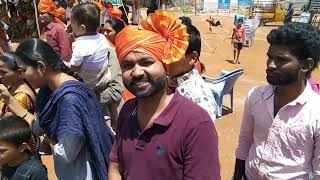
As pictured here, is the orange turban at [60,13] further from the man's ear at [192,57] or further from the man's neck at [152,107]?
the man's neck at [152,107]

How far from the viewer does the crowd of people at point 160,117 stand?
168cm

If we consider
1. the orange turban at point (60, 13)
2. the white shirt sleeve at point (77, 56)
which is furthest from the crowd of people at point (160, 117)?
the orange turban at point (60, 13)

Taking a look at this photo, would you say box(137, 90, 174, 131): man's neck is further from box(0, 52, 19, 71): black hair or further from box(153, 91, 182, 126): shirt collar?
box(0, 52, 19, 71): black hair

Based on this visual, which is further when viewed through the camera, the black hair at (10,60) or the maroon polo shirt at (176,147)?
the black hair at (10,60)

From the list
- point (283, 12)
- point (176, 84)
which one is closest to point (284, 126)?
point (176, 84)

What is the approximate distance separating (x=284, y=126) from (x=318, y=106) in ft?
0.66

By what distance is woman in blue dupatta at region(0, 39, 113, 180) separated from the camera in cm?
220

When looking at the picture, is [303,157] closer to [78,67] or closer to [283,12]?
[78,67]

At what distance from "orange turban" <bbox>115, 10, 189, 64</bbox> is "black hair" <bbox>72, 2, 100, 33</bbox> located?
1.84 meters

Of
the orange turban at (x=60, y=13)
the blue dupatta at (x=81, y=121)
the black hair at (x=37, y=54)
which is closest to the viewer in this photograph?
the blue dupatta at (x=81, y=121)

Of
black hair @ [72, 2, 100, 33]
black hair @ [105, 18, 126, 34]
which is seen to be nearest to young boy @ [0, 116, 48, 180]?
black hair @ [72, 2, 100, 33]

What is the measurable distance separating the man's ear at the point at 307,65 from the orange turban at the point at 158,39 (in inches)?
26.3

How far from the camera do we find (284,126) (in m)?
2.08

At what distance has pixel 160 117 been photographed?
171 cm
